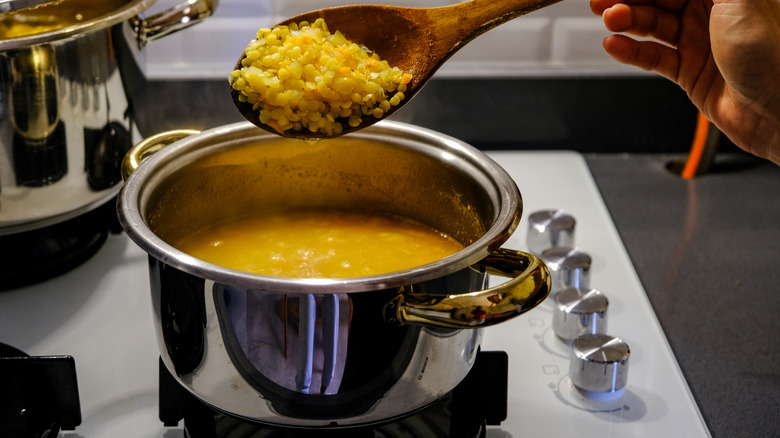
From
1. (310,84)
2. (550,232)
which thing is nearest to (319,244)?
(310,84)

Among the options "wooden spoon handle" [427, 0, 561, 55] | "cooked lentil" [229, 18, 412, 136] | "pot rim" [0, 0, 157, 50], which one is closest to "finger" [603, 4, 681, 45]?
"wooden spoon handle" [427, 0, 561, 55]

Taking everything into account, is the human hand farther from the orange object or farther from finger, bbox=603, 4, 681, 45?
the orange object

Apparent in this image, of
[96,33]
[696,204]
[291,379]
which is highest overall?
[96,33]

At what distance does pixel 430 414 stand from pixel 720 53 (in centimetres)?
45

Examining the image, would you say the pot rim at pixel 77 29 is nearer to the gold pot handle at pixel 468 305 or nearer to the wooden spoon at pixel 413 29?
the wooden spoon at pixel 413 29

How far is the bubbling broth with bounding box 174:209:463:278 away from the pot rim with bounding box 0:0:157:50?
0.24 metres

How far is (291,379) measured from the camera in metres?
0.64

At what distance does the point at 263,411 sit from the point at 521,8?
17.7 inches

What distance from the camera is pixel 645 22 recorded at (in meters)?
0.98

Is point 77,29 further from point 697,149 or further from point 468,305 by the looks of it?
point 697,149

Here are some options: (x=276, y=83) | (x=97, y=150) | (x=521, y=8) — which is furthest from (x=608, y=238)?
(x=97, y=150)

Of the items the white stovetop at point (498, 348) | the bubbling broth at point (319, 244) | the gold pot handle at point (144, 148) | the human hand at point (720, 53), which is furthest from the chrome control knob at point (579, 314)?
the gold pot handle at point (144, 148)

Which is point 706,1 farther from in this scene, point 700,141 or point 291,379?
point 291,379

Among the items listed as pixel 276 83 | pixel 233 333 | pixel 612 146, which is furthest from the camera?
pixel 612 146
